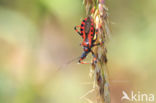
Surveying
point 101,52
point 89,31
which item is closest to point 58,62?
point 89,31

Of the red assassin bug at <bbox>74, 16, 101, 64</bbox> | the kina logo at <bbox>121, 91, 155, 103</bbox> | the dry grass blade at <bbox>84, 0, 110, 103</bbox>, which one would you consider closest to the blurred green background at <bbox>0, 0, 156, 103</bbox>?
the kina logo at <bbox>121, 91, 155, 103</bbox>

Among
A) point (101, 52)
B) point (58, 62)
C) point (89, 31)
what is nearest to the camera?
point (101, 52)

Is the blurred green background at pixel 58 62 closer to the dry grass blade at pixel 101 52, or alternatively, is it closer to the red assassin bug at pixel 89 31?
the red assassin bug at pixel 89 31

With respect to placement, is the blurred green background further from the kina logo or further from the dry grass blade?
the dry grass blade

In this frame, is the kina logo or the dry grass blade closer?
the dry grass blade

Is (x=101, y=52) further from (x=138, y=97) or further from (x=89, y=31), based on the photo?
(x=138, y=97)

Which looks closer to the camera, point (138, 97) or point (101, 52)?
point (101, 52)

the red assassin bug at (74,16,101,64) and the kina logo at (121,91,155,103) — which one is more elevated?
the red assassin bug at (74,16,101,64)

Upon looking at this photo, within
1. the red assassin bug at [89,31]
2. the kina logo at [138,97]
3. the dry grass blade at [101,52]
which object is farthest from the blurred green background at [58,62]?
the dry grass blade at [101,52]
